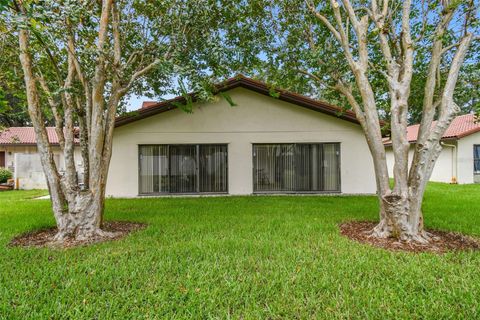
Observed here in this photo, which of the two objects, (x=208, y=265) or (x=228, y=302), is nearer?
(x=228, y=302)

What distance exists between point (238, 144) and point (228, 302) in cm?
813

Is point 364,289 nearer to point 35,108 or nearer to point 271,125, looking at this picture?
point 35,108

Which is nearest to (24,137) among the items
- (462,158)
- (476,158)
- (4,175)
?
(4,175)

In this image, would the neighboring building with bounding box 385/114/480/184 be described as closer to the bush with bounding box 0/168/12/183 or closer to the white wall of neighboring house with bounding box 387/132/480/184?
the white wall of neighboring house with bounding box 387/132/480/184

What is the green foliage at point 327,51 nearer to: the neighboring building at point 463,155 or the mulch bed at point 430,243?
the mulch bed at point 430,243

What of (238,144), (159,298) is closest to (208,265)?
(159,298)

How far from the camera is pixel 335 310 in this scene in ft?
8.84

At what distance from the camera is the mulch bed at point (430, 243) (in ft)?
14.5

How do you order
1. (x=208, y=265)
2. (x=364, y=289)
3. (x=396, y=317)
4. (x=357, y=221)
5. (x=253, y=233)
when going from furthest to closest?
(x=357, y=221) < (x=253, y=233) < (x=208, y=265) < (x=364, y=289) < (x=396, y=317)

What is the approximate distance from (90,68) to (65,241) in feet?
11.5

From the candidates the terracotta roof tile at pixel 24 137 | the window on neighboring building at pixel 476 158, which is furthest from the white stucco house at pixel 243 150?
the window on neighboring building at pixel 476 158

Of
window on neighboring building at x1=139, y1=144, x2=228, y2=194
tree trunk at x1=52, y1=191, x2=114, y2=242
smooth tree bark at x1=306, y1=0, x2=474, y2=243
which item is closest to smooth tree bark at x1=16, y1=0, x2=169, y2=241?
tree trunk at x1=52, y1=191, x2=114, y2=242

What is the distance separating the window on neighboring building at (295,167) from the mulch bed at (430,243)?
530 centimetres

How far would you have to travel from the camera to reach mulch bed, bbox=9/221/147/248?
187 inches
